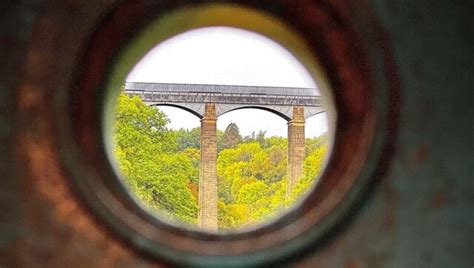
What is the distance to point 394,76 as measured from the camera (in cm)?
157

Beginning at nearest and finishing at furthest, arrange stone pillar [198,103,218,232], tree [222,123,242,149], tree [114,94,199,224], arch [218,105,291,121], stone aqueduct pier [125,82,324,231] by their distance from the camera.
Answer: tree [114,94,199,224] < stone aqueduct pier [125,82,324,231] < stone pillar [198,103,218,232] < arch [218,105,291,121] < tree [222,123,242,149]

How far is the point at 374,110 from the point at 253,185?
1713cm

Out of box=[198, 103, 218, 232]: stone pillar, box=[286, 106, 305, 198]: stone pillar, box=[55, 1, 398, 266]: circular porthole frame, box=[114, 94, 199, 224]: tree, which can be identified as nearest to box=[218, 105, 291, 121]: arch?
box=[286, 106, 305, 198]: stone pillar

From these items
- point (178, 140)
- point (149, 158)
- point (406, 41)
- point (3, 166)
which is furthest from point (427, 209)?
point (178, 140)

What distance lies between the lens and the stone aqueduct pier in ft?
47.2

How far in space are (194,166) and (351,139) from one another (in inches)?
626

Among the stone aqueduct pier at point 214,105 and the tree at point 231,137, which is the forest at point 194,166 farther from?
the stone aqueduct pier at point 214,105

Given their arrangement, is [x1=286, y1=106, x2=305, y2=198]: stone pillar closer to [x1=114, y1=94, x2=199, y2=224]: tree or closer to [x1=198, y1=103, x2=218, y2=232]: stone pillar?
[x1=198, y1=103, x2=218, y2=232]: stone pillar

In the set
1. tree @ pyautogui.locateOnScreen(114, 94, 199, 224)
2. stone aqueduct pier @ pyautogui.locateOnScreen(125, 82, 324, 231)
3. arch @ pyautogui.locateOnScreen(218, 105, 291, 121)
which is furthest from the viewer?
arch @ pyautogui.locateOnScreen(218, 105, 291, 121)

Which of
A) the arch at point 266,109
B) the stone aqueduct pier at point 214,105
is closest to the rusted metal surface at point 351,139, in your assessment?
the stone aqueduct pier at point 214,105

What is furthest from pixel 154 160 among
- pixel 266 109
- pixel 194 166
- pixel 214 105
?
pixel 266 109

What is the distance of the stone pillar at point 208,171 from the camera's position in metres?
14.5

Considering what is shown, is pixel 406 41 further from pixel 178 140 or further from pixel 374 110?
pixel 178 140

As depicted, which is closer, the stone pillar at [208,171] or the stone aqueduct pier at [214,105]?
the stone aqueduct pier at [214,105]
